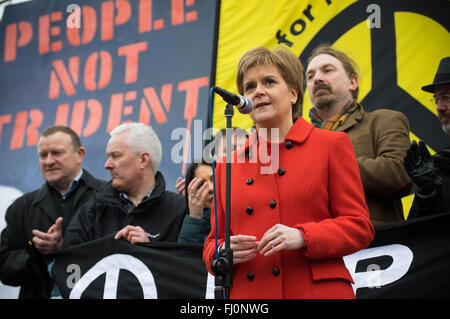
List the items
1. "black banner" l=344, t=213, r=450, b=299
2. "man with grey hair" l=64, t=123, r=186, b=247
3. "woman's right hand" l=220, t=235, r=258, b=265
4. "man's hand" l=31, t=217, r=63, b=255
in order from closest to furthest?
"woman's right hand" l=220, t=235, r=258, b=265, "black banner" l=344, t=213, r=450, b=299, "man with grey hair" l=64, t=123, r=186, b=247, "man's hand" l=31, t=217, r=63, b=255

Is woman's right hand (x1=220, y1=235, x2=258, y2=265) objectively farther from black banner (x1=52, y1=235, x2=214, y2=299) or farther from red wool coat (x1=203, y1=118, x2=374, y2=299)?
black banner (x1=52, y1=235, x2=214, y2=299)

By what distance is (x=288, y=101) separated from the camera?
8.45ft

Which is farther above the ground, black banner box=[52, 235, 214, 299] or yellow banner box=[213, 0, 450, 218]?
yellow banner box=[213, 0, 450, 218]

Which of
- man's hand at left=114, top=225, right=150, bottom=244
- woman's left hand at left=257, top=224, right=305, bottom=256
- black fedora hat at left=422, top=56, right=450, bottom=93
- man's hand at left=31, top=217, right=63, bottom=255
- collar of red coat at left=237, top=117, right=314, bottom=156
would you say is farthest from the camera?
man's hand at left=31, top=217, right=63, bottom=255

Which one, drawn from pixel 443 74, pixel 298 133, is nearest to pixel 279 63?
pixel 298 133

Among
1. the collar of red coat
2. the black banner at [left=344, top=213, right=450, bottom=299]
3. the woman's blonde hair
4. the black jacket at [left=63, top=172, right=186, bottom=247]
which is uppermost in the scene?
the black jacket at [left=63, top=172, right=186, bottom=247]

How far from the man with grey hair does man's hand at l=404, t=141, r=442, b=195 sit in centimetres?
192

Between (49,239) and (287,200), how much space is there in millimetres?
2793

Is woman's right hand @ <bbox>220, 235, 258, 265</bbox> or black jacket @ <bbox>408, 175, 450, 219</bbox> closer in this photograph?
woman's right hand @ <bbox>220, 235, 258, 265</bbox>

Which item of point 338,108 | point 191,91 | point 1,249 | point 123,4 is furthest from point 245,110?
point 123,4

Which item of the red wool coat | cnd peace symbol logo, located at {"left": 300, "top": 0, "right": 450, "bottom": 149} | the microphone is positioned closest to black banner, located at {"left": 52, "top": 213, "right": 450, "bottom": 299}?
the red wool coat

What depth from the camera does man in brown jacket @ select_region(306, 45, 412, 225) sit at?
11.4ft
